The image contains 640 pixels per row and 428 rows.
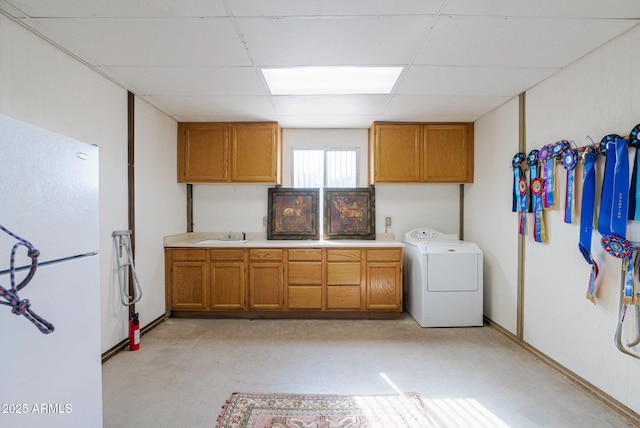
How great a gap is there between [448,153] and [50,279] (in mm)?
3829

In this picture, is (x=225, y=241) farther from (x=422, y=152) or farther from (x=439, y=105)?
(x=439, y=105)

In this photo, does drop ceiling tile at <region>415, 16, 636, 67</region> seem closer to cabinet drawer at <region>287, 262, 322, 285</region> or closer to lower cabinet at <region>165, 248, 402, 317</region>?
lower cabinet at <region>165, 248, 402, 317</region>

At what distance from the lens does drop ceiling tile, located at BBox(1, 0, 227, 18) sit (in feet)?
5.04

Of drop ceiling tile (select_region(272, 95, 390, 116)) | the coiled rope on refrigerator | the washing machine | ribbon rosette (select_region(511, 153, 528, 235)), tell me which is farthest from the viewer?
the washing machine

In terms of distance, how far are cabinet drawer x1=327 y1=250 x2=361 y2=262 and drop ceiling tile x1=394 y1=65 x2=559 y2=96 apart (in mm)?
1820

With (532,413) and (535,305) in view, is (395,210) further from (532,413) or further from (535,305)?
(532,413)

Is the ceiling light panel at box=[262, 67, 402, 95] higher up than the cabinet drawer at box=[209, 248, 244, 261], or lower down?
higher up

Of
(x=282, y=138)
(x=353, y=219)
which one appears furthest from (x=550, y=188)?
(x=282, y=138)

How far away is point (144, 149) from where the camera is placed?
9.58ft

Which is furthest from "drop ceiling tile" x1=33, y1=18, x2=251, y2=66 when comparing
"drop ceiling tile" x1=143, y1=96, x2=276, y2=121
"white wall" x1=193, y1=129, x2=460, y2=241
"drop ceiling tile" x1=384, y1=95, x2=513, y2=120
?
"white wall" x1=193, y1=129, x2=460, y2=241

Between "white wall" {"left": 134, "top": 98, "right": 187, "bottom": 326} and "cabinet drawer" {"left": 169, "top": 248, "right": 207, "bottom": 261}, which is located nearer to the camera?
"white wall" {"left": 134, "top": 98, "right": 187, "bottom": 326}

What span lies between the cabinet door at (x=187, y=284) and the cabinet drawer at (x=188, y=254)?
48 millimetres

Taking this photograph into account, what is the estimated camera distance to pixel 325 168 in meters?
3.95

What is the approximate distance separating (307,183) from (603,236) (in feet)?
9.89
